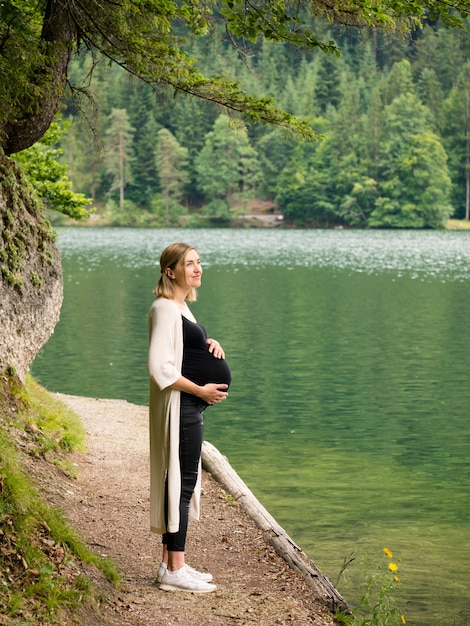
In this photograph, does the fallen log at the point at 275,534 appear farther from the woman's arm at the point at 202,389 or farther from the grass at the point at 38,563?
the woman's arm at the point at 202,389

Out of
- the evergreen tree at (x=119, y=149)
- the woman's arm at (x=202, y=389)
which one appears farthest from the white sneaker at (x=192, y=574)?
the evergreen tree at (x=119, y=149)

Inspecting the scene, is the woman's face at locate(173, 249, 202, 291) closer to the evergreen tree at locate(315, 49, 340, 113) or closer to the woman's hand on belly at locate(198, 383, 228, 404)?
the woman's hand on belly at locate(198, 383, 228, 404)

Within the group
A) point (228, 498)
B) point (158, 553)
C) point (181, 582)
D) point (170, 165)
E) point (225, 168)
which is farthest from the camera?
point (170, 165)

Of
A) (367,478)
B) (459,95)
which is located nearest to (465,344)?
(367,478)

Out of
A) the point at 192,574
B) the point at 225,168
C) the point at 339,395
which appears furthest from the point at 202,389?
the point at 225,168

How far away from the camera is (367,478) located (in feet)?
46.0

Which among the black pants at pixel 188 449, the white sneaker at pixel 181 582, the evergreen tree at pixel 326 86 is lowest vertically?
the white sneaker at pixel 181 582

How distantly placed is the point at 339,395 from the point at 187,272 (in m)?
13.5

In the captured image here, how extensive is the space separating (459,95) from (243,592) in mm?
128758

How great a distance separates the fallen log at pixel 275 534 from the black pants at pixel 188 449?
4.18 feet

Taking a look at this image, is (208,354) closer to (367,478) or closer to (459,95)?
(367,478)

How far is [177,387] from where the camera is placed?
7078 mm

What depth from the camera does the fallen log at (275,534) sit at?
25.7ft

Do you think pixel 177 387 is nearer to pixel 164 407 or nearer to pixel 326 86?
pixel 164 407
